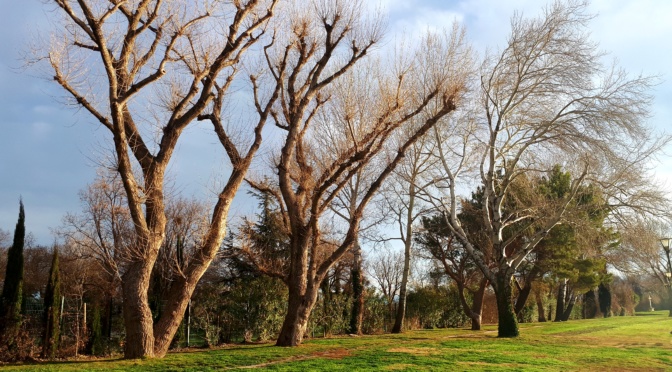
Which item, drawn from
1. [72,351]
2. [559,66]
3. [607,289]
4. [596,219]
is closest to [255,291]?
[72,351]

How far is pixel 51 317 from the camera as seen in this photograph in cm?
1350

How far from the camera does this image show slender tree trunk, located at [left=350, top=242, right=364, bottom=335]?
2411 centimetres

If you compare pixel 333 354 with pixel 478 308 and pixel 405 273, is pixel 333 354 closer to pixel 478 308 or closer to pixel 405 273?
pixel 405 273

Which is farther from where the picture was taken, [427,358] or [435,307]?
[435,307]

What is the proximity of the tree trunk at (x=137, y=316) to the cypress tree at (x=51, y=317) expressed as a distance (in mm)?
2739

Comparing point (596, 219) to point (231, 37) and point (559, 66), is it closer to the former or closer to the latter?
point (559, 66)

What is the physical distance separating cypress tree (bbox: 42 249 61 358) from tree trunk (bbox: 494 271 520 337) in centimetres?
1571

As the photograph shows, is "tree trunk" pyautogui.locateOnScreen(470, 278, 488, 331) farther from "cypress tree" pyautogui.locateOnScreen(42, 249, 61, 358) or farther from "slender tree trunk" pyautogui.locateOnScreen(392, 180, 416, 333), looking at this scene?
"cypress tree" pyautogui.locateOnScreen(42, 249, 61, 358)

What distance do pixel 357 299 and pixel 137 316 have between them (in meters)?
13.9

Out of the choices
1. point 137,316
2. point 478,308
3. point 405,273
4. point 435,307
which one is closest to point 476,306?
point 478,308

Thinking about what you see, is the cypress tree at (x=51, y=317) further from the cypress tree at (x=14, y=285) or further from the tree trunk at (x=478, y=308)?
the tree trunk at (x=478, y=308)

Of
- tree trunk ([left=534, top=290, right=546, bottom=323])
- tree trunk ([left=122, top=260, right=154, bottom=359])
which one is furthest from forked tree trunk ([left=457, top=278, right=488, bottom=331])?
tree trunk ([left=122, top=260, right=154, bottom=359])

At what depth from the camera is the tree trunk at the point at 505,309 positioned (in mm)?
20797

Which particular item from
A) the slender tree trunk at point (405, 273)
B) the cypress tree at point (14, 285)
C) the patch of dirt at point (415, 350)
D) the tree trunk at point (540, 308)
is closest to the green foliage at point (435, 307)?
the slender tree trunk at point (405, 273)
